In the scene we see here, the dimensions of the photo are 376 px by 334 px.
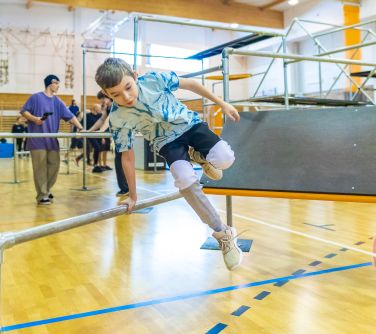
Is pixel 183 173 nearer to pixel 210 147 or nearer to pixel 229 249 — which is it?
pixel 210 147

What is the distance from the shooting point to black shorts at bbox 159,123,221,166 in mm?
1970

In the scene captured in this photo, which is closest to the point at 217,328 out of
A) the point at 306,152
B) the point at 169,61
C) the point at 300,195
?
the point at 300,195

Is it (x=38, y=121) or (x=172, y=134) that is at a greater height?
(x=38, y=121)

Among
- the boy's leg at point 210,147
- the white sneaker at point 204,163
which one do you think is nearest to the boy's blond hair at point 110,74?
the boy's leg at point 210,147

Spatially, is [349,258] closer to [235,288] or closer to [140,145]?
[235,288]

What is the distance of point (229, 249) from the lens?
2074 mm

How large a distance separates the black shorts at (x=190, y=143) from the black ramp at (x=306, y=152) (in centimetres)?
55

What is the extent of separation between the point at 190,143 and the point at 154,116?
24 cm

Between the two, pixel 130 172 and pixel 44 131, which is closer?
pixel 130 172

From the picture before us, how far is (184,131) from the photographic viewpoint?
198 centimetres

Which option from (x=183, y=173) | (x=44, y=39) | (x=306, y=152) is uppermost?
(x=44, y=39)

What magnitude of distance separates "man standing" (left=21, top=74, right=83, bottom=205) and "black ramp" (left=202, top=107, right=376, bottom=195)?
7.42ft

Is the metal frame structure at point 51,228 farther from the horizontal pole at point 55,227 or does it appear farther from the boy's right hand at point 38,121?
the boy's right hand at point 38,121

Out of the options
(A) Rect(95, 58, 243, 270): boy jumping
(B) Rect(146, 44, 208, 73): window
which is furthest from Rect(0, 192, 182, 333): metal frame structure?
(B) Rect(146, 44, 208, 73): window
